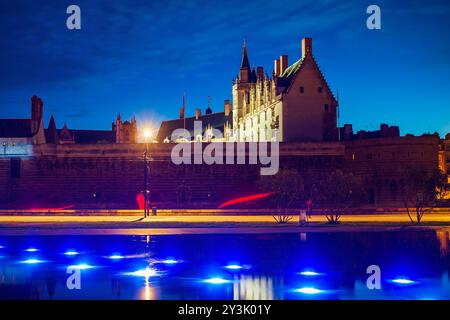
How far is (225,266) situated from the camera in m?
23.7

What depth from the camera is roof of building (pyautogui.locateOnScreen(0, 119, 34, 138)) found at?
7956cm

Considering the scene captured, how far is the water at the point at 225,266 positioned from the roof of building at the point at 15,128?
47492mm

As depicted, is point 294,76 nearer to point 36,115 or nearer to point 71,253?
point 36,115

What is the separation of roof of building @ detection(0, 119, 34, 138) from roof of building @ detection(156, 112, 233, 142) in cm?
4218

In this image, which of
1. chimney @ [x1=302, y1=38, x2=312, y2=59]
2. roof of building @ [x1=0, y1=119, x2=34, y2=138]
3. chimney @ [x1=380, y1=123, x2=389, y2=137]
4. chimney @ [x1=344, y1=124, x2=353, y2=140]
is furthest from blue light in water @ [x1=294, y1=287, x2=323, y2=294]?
roof of building @ [x1=0, y1=119, x2=34, y2=138]

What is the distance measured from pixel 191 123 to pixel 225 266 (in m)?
109

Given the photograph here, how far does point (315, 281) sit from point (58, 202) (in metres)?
47.2

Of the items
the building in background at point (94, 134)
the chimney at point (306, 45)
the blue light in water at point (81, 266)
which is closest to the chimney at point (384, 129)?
the chimney at point (306, 45)

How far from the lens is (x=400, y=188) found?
196ft

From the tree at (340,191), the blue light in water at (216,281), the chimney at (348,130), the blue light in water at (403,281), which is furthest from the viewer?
the chimney at (348,130)

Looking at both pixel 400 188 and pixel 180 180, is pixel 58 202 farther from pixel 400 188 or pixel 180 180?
pixel 400 188

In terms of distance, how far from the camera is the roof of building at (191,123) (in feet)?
395

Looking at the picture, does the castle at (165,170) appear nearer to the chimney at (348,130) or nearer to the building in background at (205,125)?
→ the chimney at (348,130)

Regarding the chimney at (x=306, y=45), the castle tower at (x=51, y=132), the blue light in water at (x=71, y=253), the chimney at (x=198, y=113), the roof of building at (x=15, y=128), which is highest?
the chimney at (x=306, y=45)
